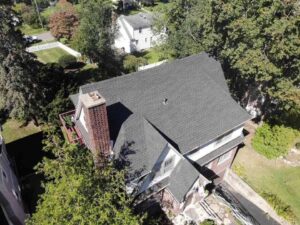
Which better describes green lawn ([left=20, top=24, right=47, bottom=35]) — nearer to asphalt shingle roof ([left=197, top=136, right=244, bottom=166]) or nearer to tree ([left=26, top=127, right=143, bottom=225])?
asphalt shingle roof ([left=197, top=136, right=244, bottom=166])

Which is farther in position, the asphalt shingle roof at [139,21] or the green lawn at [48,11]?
the green lawn at [48,11]

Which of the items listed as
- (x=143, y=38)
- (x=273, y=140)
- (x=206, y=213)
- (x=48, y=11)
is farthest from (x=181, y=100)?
(x=48, y=11)

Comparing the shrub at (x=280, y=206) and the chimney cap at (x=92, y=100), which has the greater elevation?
the chimney cap at (x=92, y=100)

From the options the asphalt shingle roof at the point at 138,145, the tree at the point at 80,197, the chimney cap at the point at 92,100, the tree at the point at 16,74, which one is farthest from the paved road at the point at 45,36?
the tree at the point at 80,197

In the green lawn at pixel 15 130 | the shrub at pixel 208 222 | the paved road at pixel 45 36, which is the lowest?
the shrub at pixel 208 222

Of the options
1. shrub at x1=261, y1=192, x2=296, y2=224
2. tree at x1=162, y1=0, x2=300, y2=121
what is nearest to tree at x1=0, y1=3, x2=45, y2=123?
tree at x1=162, y1=0, x2=300, y2=121

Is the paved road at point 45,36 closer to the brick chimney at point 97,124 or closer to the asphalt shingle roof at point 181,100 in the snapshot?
the asphalt shingle roof at point 181,100

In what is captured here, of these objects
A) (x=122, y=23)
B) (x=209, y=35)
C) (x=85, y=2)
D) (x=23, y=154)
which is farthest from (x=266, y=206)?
(x=122, y=23)
